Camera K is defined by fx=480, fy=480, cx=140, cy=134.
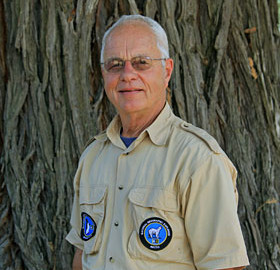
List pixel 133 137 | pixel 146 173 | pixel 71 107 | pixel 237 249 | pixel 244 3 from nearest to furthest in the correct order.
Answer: pixel 237 249 → pixel 146 173 → pixel 133 137 → pixel 71 107 → pixel 244 3

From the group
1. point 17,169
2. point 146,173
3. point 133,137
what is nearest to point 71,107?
point 17,169

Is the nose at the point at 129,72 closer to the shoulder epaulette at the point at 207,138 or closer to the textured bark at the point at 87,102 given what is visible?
the shoulder epaulette at the point at 207,138

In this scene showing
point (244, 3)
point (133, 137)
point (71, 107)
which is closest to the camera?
point (133, 137)

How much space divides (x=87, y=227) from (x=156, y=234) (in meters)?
0.37

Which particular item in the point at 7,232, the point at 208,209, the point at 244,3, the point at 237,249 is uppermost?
the point at 244,3

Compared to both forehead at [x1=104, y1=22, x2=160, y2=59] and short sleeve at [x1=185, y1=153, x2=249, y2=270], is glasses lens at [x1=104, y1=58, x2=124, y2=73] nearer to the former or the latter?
forehead at [x1=104, y1=22, x2=160, y2=59]

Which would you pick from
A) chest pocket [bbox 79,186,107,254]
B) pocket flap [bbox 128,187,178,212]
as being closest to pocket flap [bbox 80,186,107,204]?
chest pocket [bbox 79,186,107,254]

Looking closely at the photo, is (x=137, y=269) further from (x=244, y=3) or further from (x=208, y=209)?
(x=244, y=3)

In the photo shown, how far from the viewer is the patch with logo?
172cm

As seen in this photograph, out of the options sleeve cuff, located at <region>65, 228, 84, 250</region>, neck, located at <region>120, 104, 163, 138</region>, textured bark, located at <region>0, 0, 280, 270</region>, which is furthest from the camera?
textured bark, located at <region>0, 0, 280, 270</region>

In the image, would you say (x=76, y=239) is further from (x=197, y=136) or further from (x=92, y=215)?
(x=197, y=136)

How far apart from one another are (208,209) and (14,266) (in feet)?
6.46

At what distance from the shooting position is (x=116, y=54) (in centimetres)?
193

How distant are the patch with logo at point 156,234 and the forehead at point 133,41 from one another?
26.0 inches
